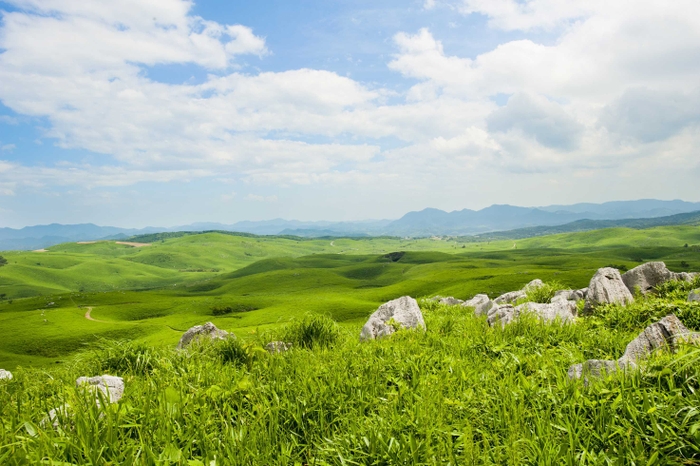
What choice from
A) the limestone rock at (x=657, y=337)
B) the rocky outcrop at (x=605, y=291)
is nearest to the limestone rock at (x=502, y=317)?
the limestone rock at (x=657, y=337)

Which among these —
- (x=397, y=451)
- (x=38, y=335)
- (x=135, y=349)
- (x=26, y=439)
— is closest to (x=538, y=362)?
(x=397, y=451)

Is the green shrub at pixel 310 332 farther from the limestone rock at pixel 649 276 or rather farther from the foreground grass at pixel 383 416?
the limestone rock at pixel 649 276

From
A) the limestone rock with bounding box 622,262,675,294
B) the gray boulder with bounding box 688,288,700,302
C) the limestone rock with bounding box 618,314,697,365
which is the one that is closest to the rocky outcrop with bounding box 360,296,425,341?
the limestone rock with bounding box 618,314,697,365

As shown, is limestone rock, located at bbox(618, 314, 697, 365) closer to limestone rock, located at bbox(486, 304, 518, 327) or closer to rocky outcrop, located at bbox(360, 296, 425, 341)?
limestone rock, located at bbox(486, 304, 518, 327)

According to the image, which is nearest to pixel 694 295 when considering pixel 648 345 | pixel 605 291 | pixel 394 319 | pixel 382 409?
pixel 605 291

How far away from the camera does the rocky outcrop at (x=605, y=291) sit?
57.5 ft

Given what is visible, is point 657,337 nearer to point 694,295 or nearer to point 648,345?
point 648,345

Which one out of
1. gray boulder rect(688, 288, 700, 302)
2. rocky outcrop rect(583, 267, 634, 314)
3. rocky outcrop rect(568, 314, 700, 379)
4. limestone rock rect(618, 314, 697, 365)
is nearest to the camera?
rocky outcrop rect(568, 314, 700, 379)

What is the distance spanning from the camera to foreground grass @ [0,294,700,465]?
14.8ft

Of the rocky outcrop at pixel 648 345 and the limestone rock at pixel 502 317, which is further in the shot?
the limestone rock at pixel 502 317

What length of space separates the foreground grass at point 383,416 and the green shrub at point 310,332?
13.2 ft

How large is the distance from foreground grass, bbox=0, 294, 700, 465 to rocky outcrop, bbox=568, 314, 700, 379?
335 millimetres

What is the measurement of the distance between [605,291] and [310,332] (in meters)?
14.7

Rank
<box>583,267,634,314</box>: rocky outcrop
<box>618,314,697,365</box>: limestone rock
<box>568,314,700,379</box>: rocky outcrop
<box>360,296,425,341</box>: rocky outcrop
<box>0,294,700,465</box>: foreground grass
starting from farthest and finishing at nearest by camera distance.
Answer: <box>583,267,634,314</box>: rocky outcrop
<box>360,296,425,341</box>: rocky outcrop
<box>618,314,697,365</box>: limestone rock
<box>568,314,700,379</box>: rocky outcrop
<box>0,294,700,465</box>: foreground grass
